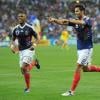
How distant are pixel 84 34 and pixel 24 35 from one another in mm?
2093

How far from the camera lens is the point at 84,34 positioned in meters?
14.6

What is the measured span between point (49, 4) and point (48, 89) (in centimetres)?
4415

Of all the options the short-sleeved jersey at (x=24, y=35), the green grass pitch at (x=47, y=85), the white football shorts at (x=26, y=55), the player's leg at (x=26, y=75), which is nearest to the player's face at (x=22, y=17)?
the short-sleeved jersey at (x=24, y=35)

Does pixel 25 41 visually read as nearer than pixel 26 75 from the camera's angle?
No

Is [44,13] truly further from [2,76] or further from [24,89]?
[24,89]

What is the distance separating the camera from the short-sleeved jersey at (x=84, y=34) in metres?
14.3

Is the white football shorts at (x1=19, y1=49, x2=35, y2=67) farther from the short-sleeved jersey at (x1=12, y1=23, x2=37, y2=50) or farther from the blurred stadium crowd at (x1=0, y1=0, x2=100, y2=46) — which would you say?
the blurred stadium crowd at (x1=0, y1=0, x2=100, y2=46)

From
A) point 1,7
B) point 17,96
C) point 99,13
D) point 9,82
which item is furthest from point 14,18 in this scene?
point 17,96

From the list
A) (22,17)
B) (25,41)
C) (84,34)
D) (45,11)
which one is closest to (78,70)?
(84,34)

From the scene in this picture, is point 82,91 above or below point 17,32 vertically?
below

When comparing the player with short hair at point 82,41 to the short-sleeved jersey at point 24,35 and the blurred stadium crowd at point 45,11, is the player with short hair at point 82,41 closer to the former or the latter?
the short-sleeved jersey at point 24,35

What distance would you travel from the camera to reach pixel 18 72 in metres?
22.1

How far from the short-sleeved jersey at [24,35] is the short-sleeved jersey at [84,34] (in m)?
1.74

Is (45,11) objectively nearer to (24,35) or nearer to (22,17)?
(24,35)
